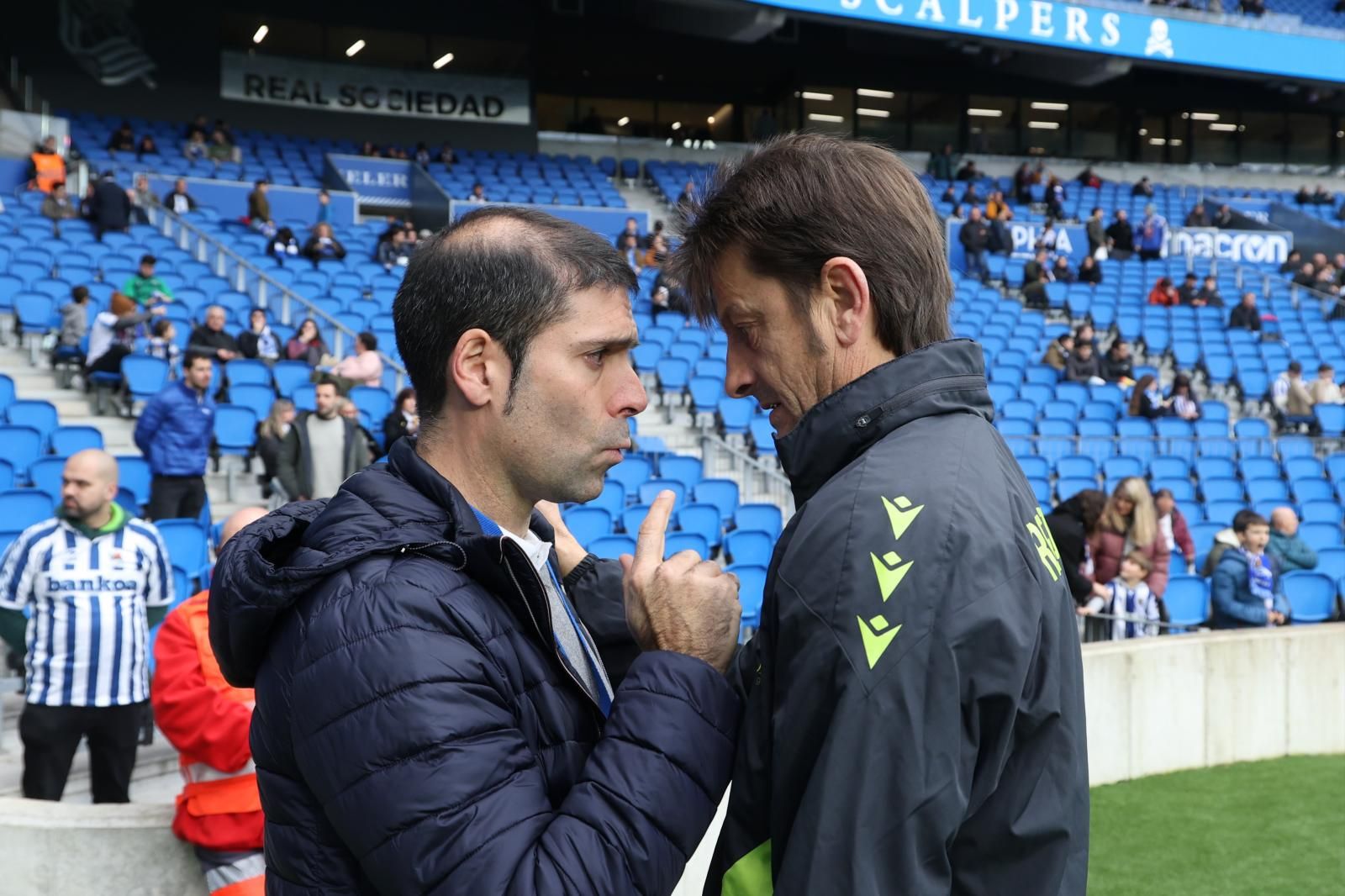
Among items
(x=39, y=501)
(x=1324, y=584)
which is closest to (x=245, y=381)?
(x=39, y=501)

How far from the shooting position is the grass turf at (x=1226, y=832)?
14.5 feet

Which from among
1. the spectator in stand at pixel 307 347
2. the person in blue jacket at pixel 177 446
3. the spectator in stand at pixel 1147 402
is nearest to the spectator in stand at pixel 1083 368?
the spectator in stand at pixel 1147 402

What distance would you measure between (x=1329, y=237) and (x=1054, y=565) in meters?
26.6

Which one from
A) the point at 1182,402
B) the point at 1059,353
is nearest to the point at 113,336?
the point at 1059,353

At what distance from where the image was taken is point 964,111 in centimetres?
3073

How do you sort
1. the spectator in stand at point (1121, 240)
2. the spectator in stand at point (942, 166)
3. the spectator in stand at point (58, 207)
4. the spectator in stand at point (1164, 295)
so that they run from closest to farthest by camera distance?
1. the spectator in stand at point (58, 207)
2. the spectator in stand at point (1164, 295)
3. the spectator in stand at point (1121, 240)
4. the spectator in stand at point (942, 166)

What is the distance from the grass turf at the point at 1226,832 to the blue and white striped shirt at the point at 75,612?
3.68 metres

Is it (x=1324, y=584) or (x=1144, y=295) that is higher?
(x=1144, y=295)

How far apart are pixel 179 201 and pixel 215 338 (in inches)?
290

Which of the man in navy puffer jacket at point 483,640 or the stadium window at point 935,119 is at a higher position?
the stadium window at point 935,119

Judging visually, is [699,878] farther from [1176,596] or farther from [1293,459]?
[1293,459]

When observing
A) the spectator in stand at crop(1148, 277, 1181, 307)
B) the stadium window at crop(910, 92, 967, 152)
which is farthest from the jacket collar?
the stadium window at crop(910, 92, 967, 152)

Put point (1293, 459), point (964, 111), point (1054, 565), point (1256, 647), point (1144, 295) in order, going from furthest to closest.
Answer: point (964, 111) < point (1144, 295) < point (1293, 459) < point (1256, 647) < point (1054, 565)

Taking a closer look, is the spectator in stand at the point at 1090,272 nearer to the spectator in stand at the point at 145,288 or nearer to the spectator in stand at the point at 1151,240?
the spectator in stand at the point at 1151,240
